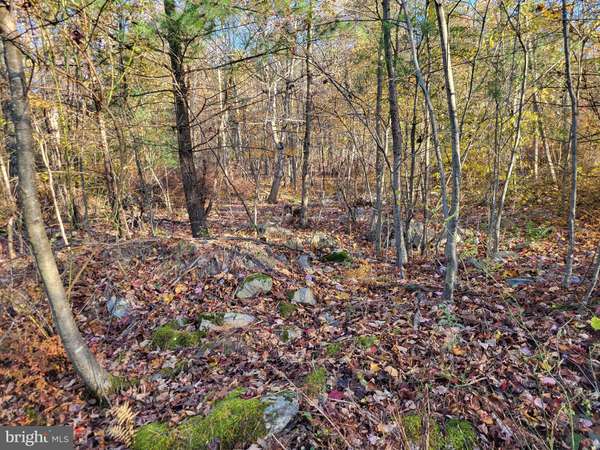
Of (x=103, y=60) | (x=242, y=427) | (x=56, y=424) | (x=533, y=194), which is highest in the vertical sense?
(x=103, y=60)

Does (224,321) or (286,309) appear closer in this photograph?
(224,321)

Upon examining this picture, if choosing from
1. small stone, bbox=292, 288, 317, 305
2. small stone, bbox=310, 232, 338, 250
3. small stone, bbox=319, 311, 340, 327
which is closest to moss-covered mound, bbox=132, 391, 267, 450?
small stone, bbox=319, 311, 340, 327

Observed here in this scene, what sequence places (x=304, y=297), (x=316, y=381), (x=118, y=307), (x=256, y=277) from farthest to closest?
(x=256, y=277), (x=304, y=297), (x=118, y=307), (x=316, y=381)

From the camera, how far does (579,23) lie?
452cm

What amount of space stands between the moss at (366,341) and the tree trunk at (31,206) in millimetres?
2656

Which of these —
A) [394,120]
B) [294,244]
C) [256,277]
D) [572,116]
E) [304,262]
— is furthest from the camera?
[294,244]

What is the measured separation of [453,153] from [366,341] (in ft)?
7.26

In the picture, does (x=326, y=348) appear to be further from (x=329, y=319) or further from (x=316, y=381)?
(x=329, y=319)

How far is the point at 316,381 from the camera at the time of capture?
298 centimetres

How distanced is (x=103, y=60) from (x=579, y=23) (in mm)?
6905

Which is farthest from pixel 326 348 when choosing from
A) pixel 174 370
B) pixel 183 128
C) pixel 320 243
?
pixel 183 128

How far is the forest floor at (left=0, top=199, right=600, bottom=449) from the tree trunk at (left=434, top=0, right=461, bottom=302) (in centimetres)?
43

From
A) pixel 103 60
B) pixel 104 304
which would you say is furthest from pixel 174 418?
pixel 103 60

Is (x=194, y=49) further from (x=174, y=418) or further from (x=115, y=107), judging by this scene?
(x=174, y=418)
